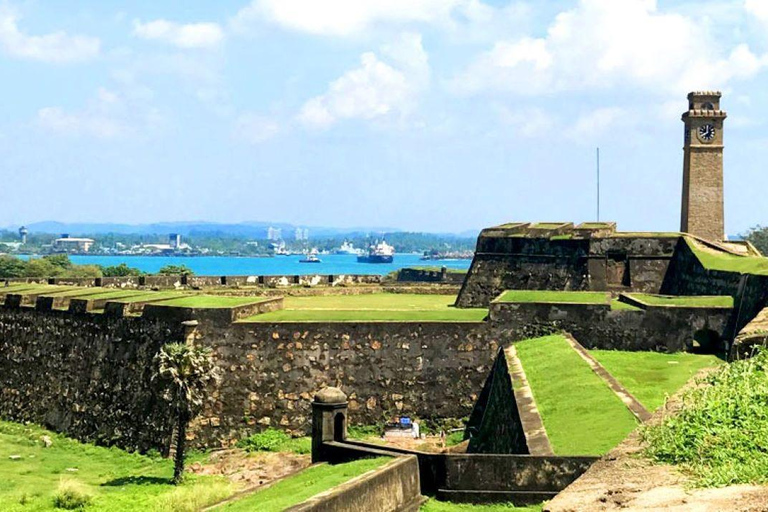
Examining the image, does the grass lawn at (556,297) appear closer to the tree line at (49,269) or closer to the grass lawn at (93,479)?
the grass lawn at (93,479)

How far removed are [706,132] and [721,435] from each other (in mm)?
38739

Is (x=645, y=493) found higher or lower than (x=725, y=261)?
lower

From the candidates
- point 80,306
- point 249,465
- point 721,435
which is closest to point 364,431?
point 249,465

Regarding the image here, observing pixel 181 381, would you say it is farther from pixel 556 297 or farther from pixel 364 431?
pixel 556 297

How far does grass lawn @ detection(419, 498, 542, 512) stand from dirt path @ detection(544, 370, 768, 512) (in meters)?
4.41

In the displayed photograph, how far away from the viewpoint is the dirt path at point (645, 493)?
8.05 meters

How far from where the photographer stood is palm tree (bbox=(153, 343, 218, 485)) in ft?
85.0

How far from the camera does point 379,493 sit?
14.9 m

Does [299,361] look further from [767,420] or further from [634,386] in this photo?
[767,420]

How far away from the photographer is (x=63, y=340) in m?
33.7

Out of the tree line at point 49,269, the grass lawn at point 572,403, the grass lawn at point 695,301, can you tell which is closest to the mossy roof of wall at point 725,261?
the grass lawn at point 695,301

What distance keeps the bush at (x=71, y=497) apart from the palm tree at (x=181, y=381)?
8.50 ft

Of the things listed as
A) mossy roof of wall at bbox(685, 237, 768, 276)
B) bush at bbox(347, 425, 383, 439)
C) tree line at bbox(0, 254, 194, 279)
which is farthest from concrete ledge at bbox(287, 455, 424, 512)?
tree line at bbox(0, 254, 194, 279)

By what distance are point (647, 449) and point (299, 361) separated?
61.1ft
